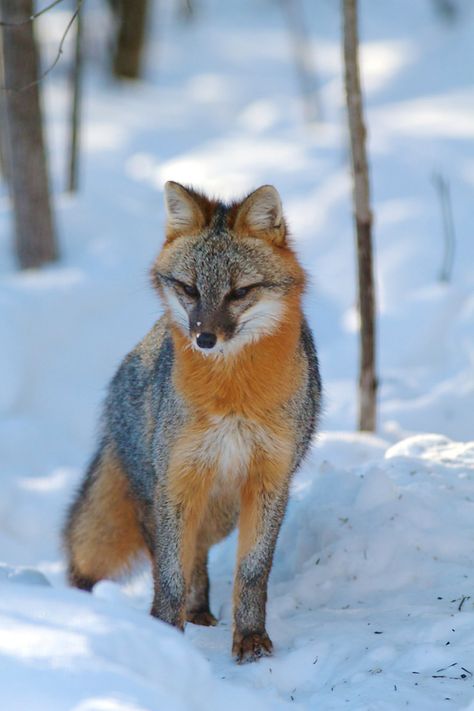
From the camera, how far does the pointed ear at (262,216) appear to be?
15.0ft

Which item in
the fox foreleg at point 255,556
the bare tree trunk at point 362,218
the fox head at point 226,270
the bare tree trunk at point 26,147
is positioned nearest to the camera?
the fox head at point 226,270

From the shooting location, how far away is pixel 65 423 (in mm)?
9086

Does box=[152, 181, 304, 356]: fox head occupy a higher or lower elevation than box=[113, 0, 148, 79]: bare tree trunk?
lower

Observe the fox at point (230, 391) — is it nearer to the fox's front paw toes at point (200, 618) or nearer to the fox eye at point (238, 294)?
the fox eye at point (238, 294)

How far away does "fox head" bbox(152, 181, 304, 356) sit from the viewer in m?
4.44

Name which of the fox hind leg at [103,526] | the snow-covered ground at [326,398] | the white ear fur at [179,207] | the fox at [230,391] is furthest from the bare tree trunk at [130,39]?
the white ear fur at [179,207]

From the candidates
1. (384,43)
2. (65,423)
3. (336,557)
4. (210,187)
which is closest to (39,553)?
(65,423)

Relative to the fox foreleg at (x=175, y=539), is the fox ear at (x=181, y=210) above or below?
above

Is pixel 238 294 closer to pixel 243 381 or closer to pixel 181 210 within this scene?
pixel 243 381

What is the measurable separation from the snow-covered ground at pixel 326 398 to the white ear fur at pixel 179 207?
1.49 m

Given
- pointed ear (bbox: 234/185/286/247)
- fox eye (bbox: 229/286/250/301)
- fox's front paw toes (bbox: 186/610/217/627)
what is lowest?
fox's front paw toes (bbox: 186/610/217/627)

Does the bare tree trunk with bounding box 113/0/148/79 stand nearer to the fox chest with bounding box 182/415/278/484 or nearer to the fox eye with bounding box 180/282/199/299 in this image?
the fox eye with bounding box 180/282/199/299

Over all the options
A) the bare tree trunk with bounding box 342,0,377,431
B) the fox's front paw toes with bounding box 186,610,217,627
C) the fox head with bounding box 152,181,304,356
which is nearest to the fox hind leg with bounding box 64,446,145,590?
the fox's front paw toes with bounding box 186,610,217,627

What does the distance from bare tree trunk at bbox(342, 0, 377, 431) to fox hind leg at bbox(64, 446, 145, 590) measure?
8.01ft
